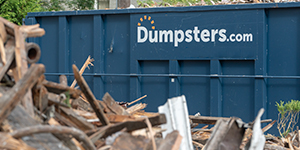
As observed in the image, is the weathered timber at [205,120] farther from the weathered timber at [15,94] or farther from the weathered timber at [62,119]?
the weathered timber at [15,94]

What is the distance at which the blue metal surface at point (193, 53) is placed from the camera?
17.1ft

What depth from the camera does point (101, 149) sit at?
97.2 inches

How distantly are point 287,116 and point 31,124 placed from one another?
12.1 feet

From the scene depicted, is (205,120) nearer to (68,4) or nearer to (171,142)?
(171,142)

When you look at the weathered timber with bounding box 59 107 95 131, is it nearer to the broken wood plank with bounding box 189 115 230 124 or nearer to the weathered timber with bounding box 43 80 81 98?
the weathered timber with bounding box 43 80 81 98

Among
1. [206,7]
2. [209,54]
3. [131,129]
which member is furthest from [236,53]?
[131,129]

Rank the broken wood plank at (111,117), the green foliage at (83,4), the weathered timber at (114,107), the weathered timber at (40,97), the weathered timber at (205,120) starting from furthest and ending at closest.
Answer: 1. the green foliage at (83,4)
2. the weathered timber at (205,120)
3. the weathered timber at (114,107)
4. the broken wood plank at (111,117)
5. the weathered timber at (40,97)

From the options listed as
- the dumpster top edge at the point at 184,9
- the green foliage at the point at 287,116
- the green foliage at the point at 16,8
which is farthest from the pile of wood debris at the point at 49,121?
the green foliage at the point at 16,8

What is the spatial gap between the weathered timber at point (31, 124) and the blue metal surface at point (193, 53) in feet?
10.8

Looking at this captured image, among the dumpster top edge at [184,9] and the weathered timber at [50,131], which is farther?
the dumpster top edge at [184,9]

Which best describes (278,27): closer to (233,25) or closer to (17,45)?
(233,25)

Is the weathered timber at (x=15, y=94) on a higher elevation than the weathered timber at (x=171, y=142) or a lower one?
higher

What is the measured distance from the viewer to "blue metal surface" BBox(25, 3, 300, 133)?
5.21 m

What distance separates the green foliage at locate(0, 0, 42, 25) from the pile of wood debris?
9135 mm
